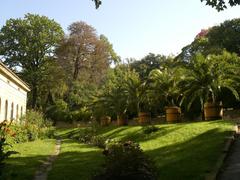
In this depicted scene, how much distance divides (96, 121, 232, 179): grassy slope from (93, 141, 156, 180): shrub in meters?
1.67

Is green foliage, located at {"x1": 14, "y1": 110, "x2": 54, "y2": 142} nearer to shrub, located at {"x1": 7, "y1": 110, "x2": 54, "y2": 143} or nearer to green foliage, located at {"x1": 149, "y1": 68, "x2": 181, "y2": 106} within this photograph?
shrub, located at {"x1": 7, "y1": 110, "x2": 54, "y2": 143}

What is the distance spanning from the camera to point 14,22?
62.5 metres

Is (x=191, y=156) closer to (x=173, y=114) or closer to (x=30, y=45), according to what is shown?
(x=173, y=114)

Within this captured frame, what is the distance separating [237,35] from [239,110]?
3029 cm

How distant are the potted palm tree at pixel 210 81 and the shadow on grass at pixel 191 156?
18.0 feet

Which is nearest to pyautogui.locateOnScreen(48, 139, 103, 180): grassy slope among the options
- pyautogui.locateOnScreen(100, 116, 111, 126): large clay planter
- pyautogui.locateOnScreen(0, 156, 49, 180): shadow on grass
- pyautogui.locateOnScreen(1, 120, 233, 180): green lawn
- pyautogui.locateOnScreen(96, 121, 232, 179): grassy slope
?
pyautogui.locateOnScreen(1, 120, 233, 180): green lawn

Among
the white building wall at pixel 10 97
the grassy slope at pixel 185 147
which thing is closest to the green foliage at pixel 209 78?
the grassy slope at pixel 185 147

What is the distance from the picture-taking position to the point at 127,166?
8797 millimetres

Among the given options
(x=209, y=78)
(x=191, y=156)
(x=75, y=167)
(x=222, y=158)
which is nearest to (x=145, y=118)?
(x=209, y=78)

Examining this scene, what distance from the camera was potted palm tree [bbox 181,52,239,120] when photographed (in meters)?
22.3

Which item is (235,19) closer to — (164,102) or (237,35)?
(237,35)

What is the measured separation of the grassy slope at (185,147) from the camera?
11.0 meters

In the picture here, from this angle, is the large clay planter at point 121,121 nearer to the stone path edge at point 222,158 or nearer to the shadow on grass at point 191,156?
the shadow on grass at point 191,156

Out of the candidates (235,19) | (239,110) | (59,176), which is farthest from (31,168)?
(235,19)
